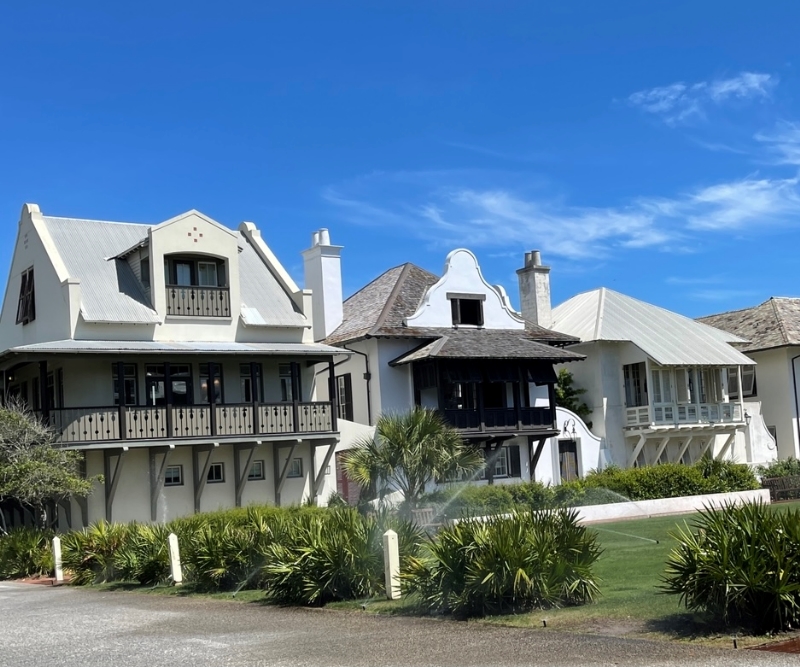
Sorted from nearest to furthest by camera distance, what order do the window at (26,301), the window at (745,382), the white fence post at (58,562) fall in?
the white fence post at (58,562) < the window at (26,301) < the window at (745,382)

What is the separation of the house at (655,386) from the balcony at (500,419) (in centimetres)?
472

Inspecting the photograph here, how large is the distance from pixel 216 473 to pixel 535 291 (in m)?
17.4

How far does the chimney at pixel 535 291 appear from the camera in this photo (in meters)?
45.5

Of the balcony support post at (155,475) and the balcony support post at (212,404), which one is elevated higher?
the balcony support post at (212,404)

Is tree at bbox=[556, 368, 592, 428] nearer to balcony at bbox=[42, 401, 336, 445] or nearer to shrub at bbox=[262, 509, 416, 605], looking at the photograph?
balcony at bbox=[42, 401, 336, 445]

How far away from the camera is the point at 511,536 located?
14.8m

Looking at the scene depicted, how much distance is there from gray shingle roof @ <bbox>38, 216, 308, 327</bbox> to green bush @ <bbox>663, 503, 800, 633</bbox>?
22327 millimetres

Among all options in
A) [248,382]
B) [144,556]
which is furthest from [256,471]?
[144,556]

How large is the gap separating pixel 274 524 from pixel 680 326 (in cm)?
3136

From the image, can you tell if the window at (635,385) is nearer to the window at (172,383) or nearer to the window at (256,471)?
the window at (256,471)

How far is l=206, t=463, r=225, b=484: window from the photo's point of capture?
110 ft

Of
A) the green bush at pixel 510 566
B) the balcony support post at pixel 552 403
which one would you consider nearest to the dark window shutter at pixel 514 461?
the balcony support post at pixel 552 403

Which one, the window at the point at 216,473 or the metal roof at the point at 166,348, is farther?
the window at the point at 216,473

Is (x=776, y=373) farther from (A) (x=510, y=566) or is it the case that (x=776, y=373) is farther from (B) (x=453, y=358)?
(A) (x=510, y=566)
